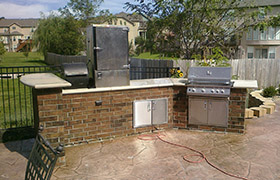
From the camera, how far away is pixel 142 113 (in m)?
5.72

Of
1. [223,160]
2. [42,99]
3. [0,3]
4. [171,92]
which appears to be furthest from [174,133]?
[0,3]

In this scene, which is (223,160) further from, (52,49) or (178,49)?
(52,49)

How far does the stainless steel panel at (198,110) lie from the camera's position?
5.75 m

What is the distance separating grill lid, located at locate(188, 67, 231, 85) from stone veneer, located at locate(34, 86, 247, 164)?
338 millimetres

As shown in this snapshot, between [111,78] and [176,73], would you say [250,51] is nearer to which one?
[176,73]

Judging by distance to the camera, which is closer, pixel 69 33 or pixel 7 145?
pixel 7 145

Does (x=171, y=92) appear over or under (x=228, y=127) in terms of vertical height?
over

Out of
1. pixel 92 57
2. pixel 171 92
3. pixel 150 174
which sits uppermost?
pixel 92 57

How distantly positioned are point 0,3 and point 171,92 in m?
44.2

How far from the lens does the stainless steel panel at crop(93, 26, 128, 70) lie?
5.15 m

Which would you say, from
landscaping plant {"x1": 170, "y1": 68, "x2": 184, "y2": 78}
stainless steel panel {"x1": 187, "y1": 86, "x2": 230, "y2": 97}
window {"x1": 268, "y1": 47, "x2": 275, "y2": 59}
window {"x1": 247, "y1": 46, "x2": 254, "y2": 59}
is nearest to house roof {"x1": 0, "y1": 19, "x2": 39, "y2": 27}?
window {"x1": 247, "y1": 46, "x2": 254, "y2": 59}

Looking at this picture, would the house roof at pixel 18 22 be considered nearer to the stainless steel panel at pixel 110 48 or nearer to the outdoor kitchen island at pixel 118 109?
the stainless steel panel at pixel 110 48

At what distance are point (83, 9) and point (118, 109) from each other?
25.2 meters

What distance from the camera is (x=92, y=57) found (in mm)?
5363
